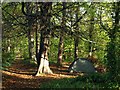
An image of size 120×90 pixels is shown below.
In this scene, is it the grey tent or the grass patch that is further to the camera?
the grey tent

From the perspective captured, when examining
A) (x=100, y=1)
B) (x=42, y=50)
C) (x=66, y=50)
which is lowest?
(x=66, y=50)

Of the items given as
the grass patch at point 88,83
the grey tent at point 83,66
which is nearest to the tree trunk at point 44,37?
the grass patch at point 88,83

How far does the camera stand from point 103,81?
Result: 14.6 meters

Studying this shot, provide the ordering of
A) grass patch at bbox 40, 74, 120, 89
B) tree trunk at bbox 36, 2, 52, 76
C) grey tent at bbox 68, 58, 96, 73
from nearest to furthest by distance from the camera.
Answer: grass patch at bbox 40, 74, 120, 89, tree trunk at bbox 36, 2, 52, 76, grey tent at bbox 68, 58, 96, 73

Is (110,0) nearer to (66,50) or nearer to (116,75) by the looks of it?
(116,75)

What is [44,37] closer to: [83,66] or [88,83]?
[83,66]

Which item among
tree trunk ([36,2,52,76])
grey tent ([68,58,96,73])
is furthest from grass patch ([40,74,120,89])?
grey tent ([68,58,96,73])

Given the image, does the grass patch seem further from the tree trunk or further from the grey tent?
the grey tent

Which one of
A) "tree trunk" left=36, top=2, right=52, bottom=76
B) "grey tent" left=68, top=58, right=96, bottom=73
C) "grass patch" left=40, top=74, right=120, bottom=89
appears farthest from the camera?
"grey tent" left=68, top=58, right=96, bottom=73

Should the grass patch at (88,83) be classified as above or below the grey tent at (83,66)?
above

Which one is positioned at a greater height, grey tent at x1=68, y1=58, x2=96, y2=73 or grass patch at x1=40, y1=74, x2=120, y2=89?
grass patch at x1=40, y1=74, x2=120, y2=89

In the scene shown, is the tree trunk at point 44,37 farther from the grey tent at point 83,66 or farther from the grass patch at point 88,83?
the grey tent at point 83,66

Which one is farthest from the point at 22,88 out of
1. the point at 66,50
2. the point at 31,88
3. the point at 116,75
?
the point at 66,50

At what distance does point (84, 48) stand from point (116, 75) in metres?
32.5
